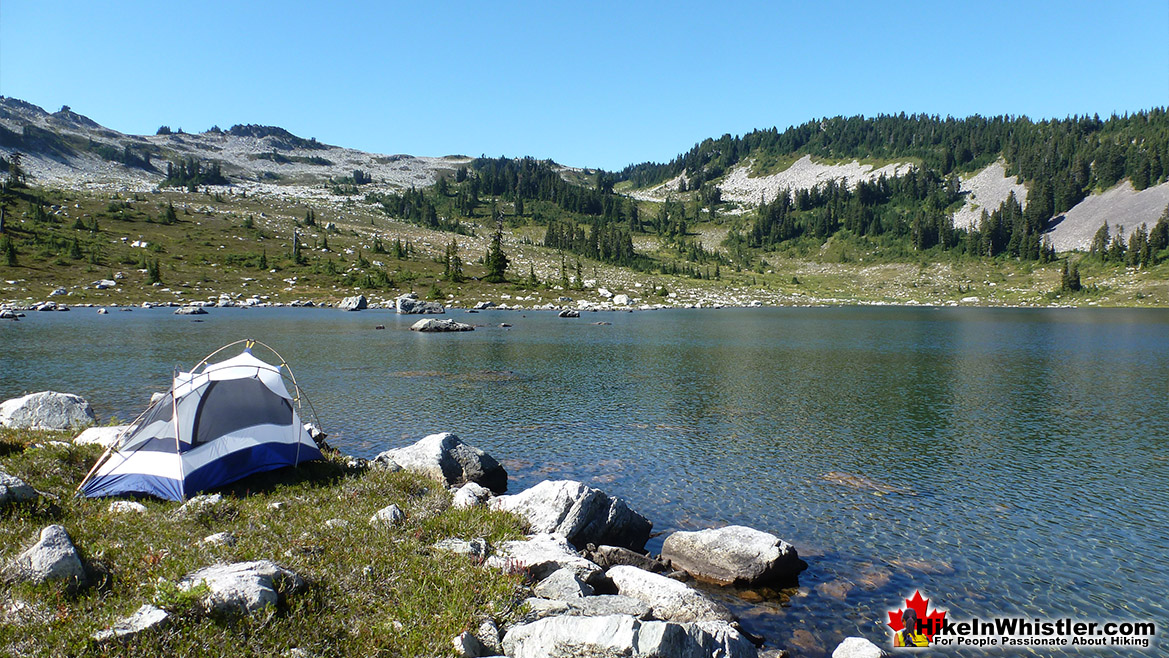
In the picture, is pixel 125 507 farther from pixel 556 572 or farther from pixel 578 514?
pixel 578 514

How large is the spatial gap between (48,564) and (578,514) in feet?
31.3

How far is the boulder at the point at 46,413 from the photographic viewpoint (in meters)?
19.5

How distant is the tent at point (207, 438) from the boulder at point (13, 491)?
1.82m

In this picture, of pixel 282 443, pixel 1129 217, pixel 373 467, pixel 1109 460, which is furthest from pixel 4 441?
pixel 1129 217

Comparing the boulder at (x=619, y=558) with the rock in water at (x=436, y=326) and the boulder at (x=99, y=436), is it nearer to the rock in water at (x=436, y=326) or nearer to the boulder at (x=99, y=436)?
the boulder at (x=99, y=436)

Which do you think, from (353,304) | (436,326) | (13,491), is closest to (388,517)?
(13,491)

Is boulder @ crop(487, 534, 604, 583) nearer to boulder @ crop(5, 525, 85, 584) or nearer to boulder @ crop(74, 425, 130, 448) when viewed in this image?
boulder @ crop(5, 525, 85, 584)

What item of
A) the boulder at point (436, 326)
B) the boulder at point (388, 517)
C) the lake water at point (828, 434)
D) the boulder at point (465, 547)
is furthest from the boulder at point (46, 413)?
the boulder at point (436, 326)

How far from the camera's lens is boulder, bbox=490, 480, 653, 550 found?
1377cm

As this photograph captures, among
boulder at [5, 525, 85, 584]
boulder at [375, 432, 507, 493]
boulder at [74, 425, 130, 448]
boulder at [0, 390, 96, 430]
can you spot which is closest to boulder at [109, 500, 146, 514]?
boulder at [5, 525, 85, 584]

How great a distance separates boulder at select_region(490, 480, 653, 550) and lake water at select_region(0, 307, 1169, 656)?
6.25 ft

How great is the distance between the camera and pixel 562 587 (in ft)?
32.5

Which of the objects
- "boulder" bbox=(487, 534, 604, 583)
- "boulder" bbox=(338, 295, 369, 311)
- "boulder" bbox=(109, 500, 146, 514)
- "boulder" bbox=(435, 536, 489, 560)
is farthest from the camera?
"boulder" bbox=(338, 295, 369, 311)

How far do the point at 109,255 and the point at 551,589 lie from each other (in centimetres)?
14451
